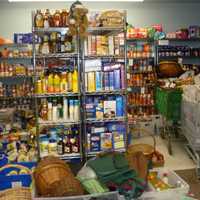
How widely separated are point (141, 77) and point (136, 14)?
5.62ft

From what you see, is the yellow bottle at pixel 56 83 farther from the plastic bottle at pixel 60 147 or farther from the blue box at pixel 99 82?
the plastic bottle at pixel 60 147

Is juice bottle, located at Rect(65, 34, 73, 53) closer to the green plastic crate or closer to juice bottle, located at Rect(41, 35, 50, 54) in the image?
juice bottle, located at Rect(41, 35, 50, 54)

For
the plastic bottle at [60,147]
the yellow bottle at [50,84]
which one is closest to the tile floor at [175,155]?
the plastic bottle at [60,147]

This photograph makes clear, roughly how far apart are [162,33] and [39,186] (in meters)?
5.28

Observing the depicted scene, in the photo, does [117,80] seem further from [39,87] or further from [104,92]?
[39,87]

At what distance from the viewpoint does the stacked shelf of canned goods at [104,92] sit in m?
4.60

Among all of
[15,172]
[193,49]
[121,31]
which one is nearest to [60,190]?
[15,172]

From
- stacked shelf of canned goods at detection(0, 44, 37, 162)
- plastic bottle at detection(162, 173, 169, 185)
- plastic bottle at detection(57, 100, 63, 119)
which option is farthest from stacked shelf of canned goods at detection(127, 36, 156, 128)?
plastic bottle at detection(162, 173, 169, 185)

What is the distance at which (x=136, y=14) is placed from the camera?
7.80 meters

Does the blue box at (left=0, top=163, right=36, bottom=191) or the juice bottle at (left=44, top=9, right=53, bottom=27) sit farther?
the juice bottle at (left=44, top=9, right=53, bottom=27)

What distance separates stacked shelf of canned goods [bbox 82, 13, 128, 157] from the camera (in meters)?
4.60

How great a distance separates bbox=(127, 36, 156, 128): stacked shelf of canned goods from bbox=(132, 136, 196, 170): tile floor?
2.85 feet

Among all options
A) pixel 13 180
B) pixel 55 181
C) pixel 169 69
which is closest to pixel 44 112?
pixel 13 180

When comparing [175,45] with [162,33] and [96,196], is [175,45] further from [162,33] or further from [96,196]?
[96,196]
